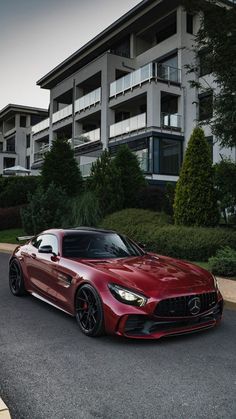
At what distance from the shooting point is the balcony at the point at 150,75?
2633 centimetres

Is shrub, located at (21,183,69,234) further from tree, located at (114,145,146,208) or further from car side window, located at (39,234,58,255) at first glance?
car side window, located at (39,234,58,255)

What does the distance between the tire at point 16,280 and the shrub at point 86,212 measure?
26.3 feet

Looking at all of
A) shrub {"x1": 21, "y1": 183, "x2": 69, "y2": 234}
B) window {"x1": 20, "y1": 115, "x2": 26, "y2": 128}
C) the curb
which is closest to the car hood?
the curb

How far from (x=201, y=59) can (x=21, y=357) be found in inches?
345

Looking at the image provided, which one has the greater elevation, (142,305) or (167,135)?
(167,135)

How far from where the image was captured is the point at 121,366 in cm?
433

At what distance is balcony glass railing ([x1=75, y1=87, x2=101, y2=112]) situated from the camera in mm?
31922

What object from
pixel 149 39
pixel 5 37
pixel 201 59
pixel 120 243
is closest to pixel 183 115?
pixel 149 39

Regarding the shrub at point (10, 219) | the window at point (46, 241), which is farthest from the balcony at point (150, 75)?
the window at point (46, 241)

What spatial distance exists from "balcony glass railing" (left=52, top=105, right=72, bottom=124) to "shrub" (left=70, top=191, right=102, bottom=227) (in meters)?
21.1

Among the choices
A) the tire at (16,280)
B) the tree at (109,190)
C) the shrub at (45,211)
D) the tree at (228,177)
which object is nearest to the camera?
the tire at (16,280)

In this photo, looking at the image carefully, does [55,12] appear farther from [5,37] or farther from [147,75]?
[147,75]

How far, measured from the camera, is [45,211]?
17719 mm

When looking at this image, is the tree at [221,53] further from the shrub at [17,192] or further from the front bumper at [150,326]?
the shrub at [17,192]
